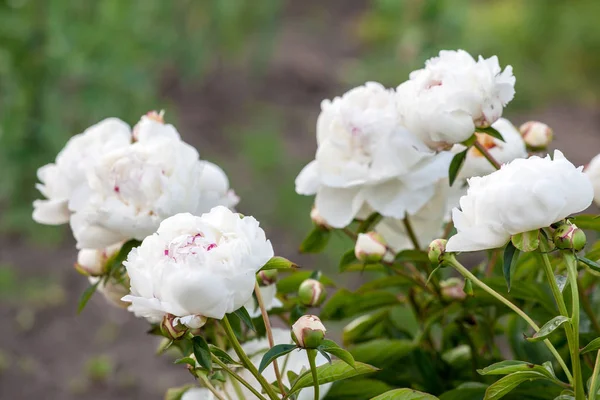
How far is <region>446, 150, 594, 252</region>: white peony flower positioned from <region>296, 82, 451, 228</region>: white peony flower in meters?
0.16

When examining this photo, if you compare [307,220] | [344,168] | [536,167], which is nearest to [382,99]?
[344,168]

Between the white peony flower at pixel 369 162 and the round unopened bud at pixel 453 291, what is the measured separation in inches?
2.7

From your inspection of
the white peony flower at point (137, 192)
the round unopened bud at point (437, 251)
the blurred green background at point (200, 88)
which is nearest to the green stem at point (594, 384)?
the round unopened bud at point (437, 251)

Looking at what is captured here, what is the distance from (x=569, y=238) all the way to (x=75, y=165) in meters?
0.41

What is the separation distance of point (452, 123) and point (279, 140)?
2635 mm

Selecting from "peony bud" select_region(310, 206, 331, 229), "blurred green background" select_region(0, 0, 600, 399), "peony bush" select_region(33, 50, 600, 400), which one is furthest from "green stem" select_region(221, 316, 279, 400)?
"blurred green background" select_region(0, 0, 600, 399)

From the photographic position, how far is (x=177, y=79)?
3.72m

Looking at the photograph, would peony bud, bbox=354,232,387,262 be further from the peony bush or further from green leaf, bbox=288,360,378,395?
green leaf, bbox=288,360,378,395

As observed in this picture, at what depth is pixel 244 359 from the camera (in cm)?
56

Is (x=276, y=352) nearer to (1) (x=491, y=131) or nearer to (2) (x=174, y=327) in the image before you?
(2) (x=174, y=327)

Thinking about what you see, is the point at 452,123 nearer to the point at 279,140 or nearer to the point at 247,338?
the point at 247,338

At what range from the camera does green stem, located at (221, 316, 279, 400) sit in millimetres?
546

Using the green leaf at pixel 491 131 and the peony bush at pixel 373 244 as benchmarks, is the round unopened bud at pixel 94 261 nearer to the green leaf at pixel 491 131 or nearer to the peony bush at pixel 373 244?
the peony bush at pixel 373 244

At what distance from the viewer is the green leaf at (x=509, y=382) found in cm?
54
